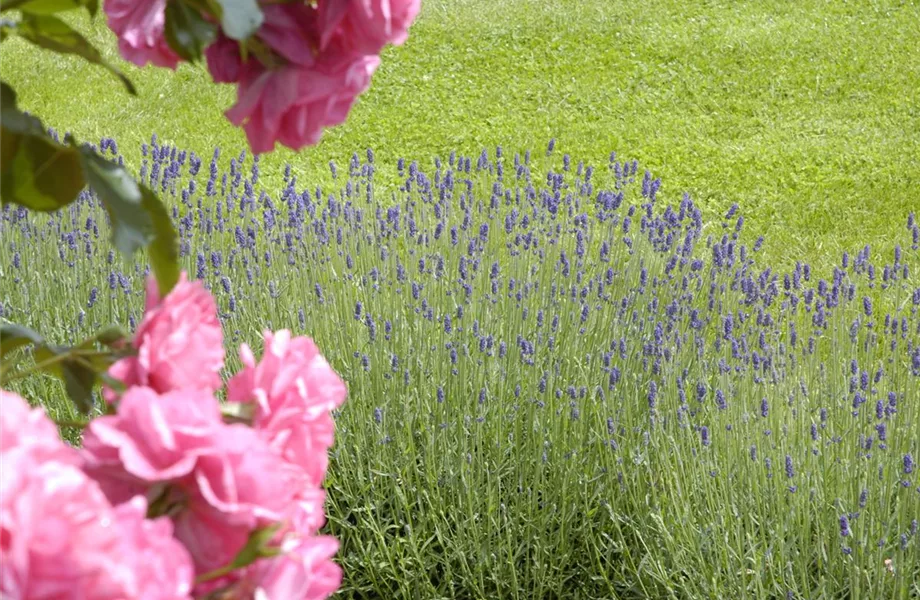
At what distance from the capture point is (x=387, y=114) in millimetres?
8820

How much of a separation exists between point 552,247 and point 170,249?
3.09 m

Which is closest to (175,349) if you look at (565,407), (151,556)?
(151,556)

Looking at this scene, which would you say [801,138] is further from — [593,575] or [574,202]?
[593,575]

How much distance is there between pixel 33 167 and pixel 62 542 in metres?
0.47

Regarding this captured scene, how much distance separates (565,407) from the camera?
3.14 metres

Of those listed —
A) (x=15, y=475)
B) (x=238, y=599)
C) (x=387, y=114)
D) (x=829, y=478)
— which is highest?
(x=15, y=475)

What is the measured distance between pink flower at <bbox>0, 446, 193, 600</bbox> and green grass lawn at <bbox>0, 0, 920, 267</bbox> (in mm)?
6058

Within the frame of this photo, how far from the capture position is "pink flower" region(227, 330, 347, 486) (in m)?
0.87

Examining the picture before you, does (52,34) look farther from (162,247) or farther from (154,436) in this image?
(154,436)

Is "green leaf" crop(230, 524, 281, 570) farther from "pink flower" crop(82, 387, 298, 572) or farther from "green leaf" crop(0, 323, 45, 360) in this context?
"green leaf" crop(0, 323, 45, 360)

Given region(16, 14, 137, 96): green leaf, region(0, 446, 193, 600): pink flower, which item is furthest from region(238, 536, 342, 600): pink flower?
region(16, 14, 137, 96): green leaf

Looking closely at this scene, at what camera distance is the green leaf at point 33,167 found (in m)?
0.96

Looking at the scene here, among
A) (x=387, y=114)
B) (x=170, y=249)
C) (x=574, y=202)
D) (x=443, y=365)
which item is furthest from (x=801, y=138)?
(x=170, y=249)

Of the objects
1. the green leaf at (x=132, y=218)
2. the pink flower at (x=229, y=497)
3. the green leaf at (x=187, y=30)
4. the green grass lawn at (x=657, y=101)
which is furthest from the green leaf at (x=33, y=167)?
the green grass lawn at (x=657, y=101)
